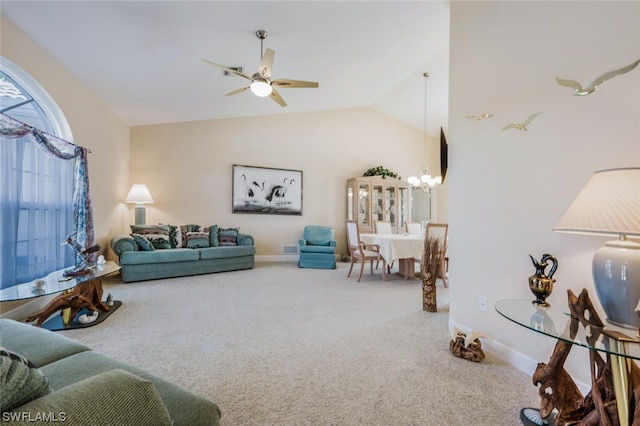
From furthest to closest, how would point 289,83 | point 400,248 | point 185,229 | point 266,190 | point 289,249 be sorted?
point 289,249 < point 266,190 < point 185,229 < point 400,248 < point 289,83

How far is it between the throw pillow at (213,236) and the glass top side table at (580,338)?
193 inches

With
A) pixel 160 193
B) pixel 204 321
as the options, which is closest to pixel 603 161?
pixel 204 321

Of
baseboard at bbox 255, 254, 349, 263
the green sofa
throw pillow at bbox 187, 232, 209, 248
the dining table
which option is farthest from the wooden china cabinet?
the green sofa

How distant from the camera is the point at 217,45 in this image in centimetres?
333

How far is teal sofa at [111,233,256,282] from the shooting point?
436cm

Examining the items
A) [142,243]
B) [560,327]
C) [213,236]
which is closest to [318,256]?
[213,236]

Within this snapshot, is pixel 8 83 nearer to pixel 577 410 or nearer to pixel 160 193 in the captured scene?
pixel 160 193

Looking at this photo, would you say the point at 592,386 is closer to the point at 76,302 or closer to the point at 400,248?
the point at 400,248

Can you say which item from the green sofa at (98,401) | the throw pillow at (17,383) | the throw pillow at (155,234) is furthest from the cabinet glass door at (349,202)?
the throw pillow at (17,383)

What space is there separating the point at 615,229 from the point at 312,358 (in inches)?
74.2

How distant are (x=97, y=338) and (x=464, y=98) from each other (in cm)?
369

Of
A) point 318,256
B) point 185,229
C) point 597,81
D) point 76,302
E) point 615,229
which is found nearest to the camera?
point 615,229

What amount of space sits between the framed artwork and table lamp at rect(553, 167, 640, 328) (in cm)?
565

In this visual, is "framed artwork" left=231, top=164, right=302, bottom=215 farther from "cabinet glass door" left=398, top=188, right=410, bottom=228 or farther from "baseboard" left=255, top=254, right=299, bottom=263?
"cabinet glass door" left=398, top=188, right=410, bottom=228
